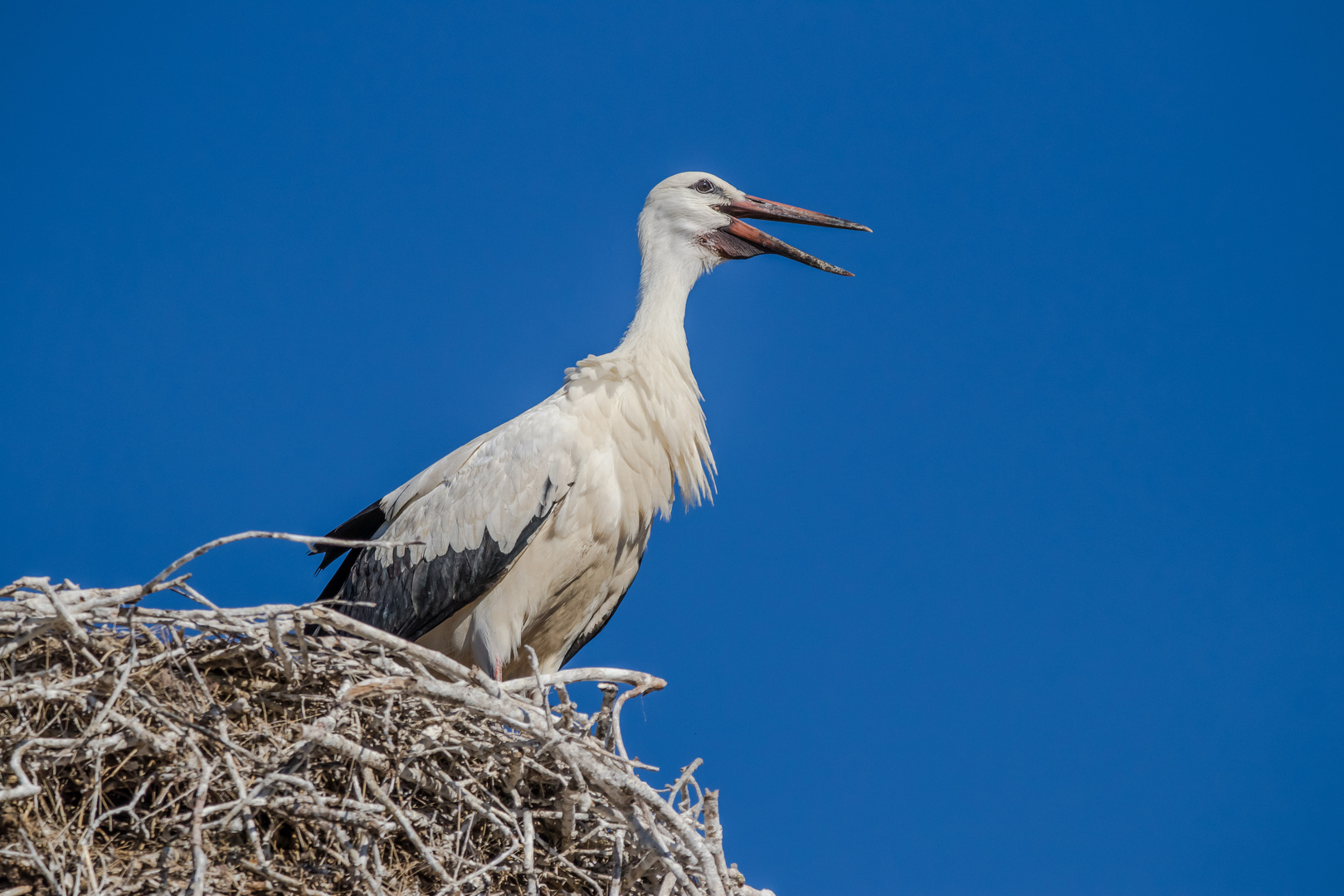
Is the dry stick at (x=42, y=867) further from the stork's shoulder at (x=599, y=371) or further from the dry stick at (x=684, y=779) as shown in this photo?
the stork's shoulder at (x=599, y=371)

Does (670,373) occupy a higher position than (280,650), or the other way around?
(670,373)

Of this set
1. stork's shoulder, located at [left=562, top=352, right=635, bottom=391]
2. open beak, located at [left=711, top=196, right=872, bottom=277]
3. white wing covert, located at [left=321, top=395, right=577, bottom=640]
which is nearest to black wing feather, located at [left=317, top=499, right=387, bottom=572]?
white wing covert, located at [left=321, top=395, right=577, bottom=640]

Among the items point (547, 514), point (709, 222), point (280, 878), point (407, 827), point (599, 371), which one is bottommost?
point (280, 878)

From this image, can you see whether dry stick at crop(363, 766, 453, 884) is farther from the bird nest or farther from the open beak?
the open beak

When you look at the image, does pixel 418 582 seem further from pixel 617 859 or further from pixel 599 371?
pixel 617 859

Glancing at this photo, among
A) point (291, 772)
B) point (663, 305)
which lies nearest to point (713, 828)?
point (291, 772)

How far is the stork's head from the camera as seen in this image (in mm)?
6016

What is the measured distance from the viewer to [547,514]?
16.5 ft

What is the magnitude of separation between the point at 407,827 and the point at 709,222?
11.1ft

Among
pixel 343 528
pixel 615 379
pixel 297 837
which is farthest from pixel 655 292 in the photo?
pixel 297 837

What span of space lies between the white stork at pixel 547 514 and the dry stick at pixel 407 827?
1.53 m

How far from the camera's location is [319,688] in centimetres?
372

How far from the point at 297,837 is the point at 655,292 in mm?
2939

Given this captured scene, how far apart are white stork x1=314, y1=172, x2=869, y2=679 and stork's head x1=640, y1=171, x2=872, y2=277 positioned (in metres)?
0.21
